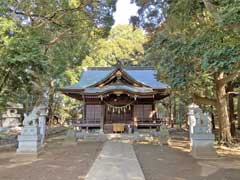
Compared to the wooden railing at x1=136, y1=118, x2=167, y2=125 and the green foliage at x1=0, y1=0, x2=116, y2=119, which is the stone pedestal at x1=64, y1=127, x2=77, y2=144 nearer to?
the green foliage at x1=0, y1=0, x2=116, y2=119

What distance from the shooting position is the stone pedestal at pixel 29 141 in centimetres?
1229

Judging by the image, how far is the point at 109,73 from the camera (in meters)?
23.4

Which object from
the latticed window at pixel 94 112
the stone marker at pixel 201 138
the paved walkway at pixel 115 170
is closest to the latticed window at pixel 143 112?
the latticed window at pixel 94 112

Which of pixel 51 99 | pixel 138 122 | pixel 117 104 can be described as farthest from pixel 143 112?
pixel 51 99

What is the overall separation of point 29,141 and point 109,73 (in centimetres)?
1193

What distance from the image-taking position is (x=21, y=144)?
12.5m

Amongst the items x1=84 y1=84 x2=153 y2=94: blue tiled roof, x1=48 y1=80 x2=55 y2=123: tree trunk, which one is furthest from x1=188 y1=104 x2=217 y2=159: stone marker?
x1=48 y1=80 x2=55 y2=123: tree trunk

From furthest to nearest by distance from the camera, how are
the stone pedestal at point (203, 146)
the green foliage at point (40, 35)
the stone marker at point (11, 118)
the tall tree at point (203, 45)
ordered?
the stone marker at point (11, 118)
the green foliage at point (40, 35)
the stone pedestal at point (203, 146)
the tall tree at point (203, 45)

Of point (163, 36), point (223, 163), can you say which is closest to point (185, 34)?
point (163, 36)

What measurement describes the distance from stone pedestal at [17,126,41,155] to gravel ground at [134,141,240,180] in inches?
180

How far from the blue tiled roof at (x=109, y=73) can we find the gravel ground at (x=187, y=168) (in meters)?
11.9

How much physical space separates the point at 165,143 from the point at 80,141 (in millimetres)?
5569

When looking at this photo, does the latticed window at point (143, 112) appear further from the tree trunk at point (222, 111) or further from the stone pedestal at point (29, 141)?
the stone pedestal at point (29, 141)

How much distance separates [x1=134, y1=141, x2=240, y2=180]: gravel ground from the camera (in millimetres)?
7910
